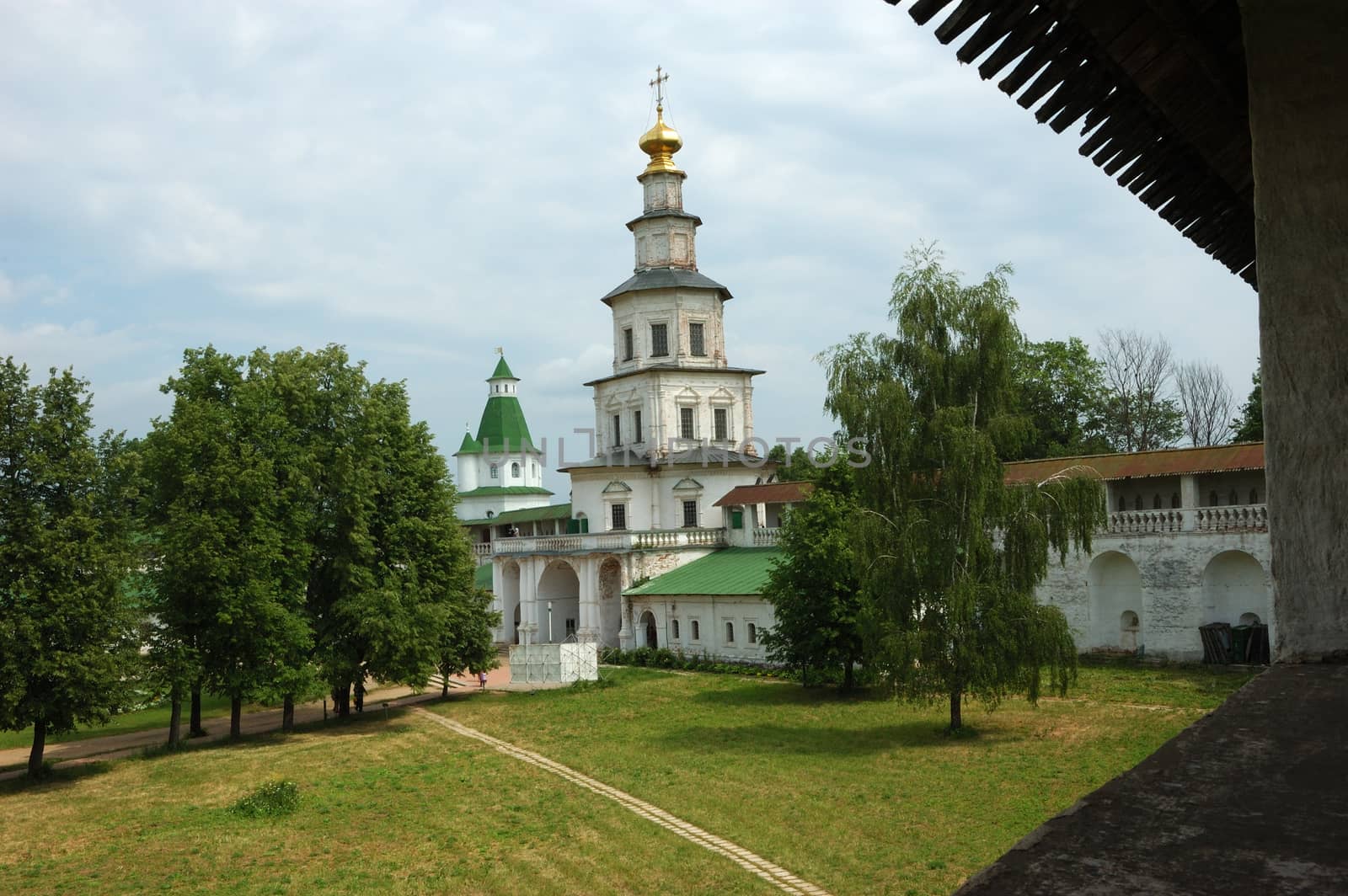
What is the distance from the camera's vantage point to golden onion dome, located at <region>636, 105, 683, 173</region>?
5259 cm

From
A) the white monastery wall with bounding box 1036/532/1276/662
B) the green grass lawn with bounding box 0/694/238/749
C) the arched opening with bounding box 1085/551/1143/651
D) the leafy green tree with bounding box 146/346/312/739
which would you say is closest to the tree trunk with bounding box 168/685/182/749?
the leafy green tree with bounding box 146/346/312/739

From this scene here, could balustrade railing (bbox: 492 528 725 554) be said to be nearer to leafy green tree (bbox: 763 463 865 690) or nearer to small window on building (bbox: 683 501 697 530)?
small window on building (bbox: 683 501 697 530)

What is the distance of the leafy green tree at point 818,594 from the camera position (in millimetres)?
31047

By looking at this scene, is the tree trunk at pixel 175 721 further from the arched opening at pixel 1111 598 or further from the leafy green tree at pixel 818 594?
the arched opening at pixel 1111 598

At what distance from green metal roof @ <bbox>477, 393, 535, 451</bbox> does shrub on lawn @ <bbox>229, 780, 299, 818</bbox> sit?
2493 inches

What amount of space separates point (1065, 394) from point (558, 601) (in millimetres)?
28546

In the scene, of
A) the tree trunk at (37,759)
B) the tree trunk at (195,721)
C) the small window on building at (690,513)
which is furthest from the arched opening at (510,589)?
the tree trunk at (37,759)

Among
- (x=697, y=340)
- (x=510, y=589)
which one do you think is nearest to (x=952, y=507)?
(x=697, y=340)

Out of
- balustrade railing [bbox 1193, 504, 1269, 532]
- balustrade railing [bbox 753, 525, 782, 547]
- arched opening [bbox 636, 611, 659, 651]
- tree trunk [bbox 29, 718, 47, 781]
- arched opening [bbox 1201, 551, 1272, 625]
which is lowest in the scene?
tree trunk [bbox 29, 718, 47, 781]

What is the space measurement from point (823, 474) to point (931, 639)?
11.9m

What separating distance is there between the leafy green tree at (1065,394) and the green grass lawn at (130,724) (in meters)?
39.6

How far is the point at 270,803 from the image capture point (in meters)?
21.4

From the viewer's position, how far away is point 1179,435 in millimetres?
59719

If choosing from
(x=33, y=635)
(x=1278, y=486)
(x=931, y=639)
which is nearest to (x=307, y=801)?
(x=33, y=635)
